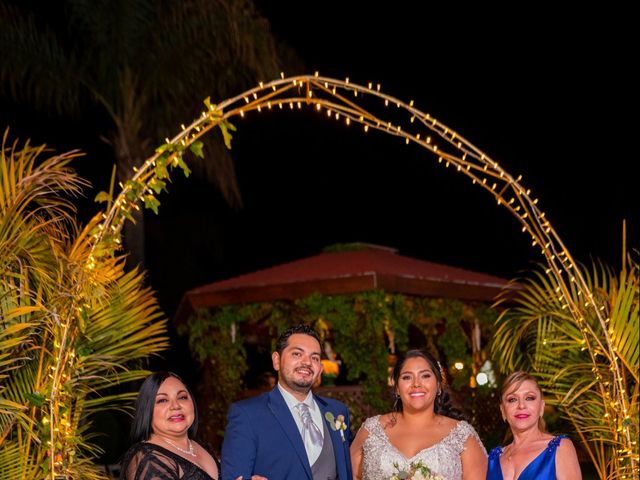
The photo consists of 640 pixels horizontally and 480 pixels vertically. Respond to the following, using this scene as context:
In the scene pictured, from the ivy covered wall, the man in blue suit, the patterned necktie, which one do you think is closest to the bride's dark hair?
the man in blue suit

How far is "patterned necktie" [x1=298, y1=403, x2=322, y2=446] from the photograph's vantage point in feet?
16.8

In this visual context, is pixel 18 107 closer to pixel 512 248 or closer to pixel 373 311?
pixel 373 311

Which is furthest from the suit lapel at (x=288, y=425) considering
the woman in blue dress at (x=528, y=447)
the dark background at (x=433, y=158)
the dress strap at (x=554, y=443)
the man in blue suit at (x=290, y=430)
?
the dark background at (x=433, y=158)

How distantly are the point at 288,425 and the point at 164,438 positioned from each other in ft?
2.26

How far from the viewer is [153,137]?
1493cm

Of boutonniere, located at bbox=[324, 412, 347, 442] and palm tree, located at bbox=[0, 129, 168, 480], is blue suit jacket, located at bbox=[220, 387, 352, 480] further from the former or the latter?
palm tree, located at bbox=[0, 129, 168, 480]

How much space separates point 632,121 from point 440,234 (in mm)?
6869

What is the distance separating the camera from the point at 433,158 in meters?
30.0

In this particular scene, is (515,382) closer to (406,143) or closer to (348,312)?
(406,143)

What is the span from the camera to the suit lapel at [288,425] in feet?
16.3

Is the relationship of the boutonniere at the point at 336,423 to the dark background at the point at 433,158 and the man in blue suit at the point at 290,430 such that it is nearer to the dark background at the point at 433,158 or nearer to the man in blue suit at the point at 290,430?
the man in blue suit at the point at 290,430

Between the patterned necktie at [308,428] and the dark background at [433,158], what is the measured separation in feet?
67.5

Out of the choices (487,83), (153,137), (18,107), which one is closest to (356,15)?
(487,83)

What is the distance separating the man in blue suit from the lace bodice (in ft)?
0.82
